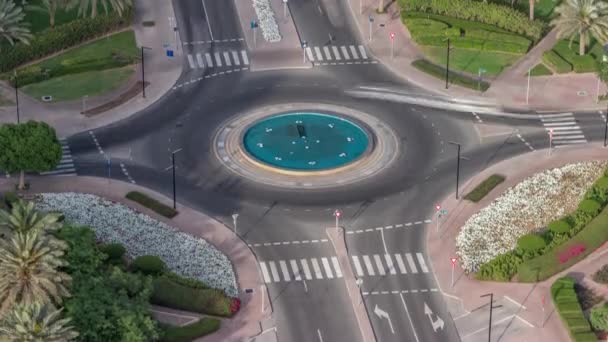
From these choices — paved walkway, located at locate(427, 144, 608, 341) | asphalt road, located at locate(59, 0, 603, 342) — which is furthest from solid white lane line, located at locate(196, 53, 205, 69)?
paved walkway, located at locate(427, 144, 608, 341)

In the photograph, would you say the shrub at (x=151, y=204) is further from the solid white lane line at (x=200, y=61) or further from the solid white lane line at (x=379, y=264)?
the solid white lane line at (x=200, y=61)

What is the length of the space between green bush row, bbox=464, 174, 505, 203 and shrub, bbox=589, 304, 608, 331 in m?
25.7

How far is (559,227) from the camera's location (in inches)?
6324

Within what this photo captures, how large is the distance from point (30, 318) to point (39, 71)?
68497mm

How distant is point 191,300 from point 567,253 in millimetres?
41920

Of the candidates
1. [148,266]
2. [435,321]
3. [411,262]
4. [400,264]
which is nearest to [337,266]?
[400,264]

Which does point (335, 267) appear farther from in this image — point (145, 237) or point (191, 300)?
point (145, 237)

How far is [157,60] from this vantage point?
198 meters

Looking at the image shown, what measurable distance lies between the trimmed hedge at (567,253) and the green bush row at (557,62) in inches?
1421

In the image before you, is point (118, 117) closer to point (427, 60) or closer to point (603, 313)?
point (427, 60)

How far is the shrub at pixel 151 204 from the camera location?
164875mm

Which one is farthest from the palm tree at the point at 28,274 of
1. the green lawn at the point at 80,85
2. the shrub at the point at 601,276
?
the shrub at the point at 601,276

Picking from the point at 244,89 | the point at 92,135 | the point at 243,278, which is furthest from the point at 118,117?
the point at 243,278

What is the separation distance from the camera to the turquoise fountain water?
176 metres
